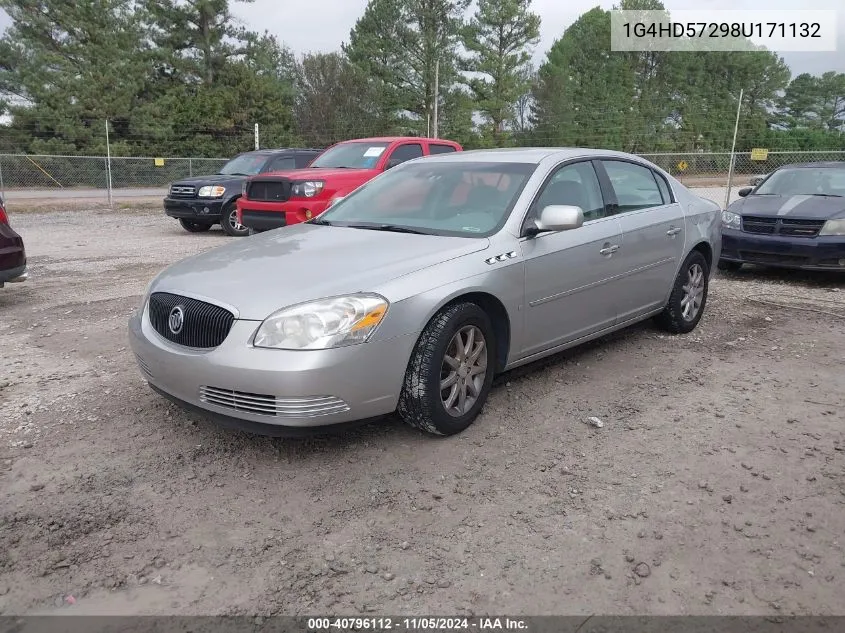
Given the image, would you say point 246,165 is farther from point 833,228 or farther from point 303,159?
point 833,228

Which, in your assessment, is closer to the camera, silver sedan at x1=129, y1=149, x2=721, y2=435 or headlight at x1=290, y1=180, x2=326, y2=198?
silver sedan at x1=129, y1=149, x2=721, y2=435

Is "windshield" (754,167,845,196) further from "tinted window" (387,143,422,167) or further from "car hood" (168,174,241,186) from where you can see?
"car hood" (168,174,241,186)

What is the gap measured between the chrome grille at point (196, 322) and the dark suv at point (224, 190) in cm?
947

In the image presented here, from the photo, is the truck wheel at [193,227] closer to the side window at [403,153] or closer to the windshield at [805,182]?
the side window at [403,153]

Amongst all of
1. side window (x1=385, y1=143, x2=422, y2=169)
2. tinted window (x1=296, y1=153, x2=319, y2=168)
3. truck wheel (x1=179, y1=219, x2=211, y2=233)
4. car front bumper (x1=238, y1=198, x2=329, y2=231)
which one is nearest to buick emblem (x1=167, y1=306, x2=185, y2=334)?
car front bumper (x1=238, y1=198, x2=329, y2=231)

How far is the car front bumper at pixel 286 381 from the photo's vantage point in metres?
3.18

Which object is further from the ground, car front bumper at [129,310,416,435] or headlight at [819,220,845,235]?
headlight at [819,220,845,235]

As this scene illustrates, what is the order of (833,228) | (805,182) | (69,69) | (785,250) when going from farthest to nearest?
(69,69), (805,182), (785,250), (833,228)

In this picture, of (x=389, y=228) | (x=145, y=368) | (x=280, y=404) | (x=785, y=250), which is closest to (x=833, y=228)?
(x=785, y=250)

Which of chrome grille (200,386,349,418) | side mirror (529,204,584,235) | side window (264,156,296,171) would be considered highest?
side window (264,156,296,171)

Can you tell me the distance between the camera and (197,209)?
12789 millimetres

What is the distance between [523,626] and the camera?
237cm

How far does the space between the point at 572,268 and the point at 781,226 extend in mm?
4911

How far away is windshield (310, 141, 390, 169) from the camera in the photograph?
10.9 meters
